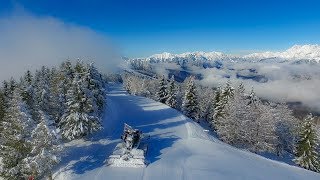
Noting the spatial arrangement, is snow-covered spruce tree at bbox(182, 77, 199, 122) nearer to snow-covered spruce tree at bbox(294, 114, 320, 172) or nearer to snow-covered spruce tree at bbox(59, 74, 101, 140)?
snow-covered spruce tree at bbox(294, 114, 320, 172)

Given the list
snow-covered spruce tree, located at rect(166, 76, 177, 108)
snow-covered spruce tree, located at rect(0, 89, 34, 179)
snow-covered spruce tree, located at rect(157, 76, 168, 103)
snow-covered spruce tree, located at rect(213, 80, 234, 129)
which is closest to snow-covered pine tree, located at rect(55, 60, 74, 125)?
snow-covered spruce tree, located at rect(0, 89, 34, 179)

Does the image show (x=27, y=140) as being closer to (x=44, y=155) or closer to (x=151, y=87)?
(x=44, y=155)

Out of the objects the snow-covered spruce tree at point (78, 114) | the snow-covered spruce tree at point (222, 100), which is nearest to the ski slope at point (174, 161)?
the snow-covered spruce tree at point (78, 114)

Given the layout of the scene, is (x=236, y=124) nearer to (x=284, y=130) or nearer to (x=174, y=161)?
(x=284, y=130)

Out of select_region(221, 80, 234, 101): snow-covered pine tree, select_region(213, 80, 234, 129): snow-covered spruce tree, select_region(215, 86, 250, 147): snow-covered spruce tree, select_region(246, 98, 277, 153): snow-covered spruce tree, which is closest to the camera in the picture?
select_region(246, 98, 277, 153): snow-covered spruce tree

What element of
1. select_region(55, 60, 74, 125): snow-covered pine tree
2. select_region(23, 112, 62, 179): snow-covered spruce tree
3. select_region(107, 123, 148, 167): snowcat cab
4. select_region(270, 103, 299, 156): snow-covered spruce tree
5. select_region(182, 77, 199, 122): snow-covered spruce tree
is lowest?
select_region(270, 103, 299, 156): snow-covered spruce tree

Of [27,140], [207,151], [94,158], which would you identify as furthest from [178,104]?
[27,140]

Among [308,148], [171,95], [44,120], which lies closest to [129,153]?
[44,120]

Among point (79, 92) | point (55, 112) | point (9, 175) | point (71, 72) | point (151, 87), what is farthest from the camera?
point (151, 87)
